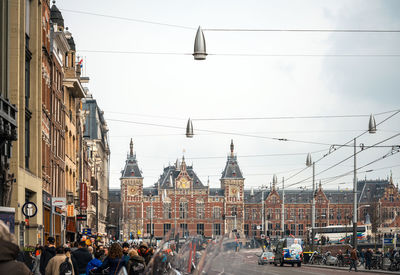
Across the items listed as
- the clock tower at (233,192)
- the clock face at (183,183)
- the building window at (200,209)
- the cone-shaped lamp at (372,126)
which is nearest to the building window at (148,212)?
the clock face at (183,183)

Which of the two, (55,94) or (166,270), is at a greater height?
(55,94)

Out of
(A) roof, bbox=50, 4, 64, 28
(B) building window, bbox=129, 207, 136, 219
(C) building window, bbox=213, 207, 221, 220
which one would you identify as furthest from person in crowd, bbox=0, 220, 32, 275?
(C) building window, bbox=213, 207, 221, 220

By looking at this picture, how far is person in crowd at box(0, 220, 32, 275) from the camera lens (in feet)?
12.2

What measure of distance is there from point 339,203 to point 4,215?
172 m

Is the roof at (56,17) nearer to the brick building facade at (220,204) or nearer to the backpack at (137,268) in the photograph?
the backpack at (137,268)

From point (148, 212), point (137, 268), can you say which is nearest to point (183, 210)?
point (148, 212)

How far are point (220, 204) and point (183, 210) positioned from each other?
8813mm

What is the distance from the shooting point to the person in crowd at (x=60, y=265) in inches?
547

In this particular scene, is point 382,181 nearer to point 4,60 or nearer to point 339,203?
point 339,203

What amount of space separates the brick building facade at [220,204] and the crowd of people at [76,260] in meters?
151

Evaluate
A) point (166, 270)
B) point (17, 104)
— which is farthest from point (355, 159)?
point (166, 270)

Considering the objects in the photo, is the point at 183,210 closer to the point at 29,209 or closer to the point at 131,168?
the point at 131,168

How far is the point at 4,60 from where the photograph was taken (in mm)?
24641

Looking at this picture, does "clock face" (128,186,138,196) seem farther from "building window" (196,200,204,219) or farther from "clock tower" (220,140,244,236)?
"clock tower" (220,140,244,236)
